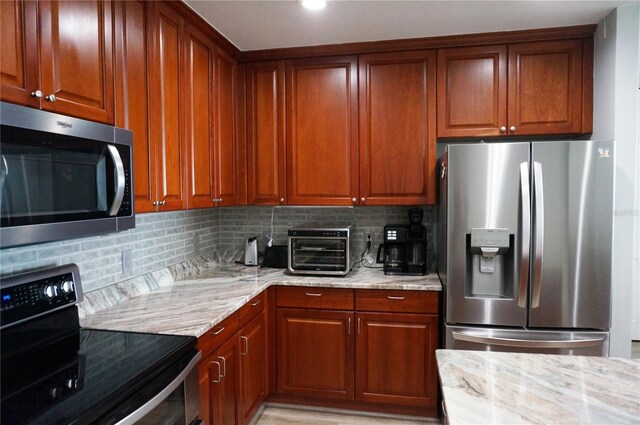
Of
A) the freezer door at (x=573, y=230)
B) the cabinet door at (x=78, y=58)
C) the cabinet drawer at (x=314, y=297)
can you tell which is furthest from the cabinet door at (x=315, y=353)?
the cabinet door at (x=78, y=58)

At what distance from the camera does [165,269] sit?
2.41 metres

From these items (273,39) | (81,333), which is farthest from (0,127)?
(273,39)

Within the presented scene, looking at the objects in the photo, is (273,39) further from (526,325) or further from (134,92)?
(526,325)

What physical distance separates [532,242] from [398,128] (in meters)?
1.10

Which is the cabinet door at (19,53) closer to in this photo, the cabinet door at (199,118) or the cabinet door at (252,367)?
the cabinet door at (199,118)

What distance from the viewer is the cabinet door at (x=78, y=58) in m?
1.24

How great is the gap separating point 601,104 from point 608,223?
76 cm

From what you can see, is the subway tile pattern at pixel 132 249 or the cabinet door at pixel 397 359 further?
the cabinet door at pixel 397 359

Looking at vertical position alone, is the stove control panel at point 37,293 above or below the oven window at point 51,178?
below

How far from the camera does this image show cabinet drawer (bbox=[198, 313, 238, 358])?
1.67 m

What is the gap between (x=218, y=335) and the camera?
71.1 inches

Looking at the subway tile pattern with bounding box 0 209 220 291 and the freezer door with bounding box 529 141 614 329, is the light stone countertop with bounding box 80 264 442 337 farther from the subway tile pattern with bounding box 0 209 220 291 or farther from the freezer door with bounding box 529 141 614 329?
the freezer door with bounding box 529 141 614 329

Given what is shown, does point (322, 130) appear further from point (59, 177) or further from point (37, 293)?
point (37, 293)

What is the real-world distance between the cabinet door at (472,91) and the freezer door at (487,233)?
0.45 m
